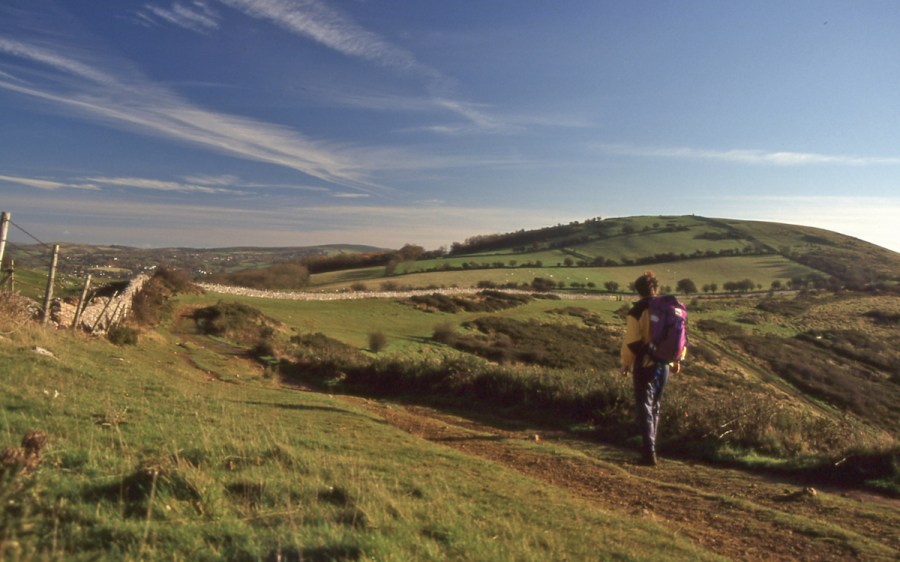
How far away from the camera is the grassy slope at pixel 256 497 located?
303 centimetres

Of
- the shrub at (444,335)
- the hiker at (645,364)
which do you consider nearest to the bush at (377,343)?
the shrub at (444,335)

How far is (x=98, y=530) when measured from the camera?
3.04 metres

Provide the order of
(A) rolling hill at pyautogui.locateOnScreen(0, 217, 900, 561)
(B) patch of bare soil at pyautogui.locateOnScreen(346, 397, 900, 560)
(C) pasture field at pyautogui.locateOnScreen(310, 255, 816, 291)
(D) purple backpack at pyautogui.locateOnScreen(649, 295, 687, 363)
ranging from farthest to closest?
(C) pasture field at pyautogui.locateOnScreen(310, 255, 816, 291) → (D) purple backpack at pyautogui.locateOnScreen(649, 295, 687, 363) → (B) patch of bare soil at pyautogui.locateOnScreen(346, 397, 900, 560) → (A) rolling hill at pyautogui.locateOnScreen(0, 217, 900, 561)

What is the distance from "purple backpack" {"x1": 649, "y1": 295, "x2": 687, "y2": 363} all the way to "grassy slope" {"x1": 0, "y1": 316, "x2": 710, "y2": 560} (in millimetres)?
2424

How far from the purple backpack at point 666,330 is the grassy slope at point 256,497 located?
7.95 ft

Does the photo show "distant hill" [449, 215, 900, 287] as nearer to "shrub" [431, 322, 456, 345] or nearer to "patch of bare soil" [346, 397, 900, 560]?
"shrub" [431, 322, 456, 345]

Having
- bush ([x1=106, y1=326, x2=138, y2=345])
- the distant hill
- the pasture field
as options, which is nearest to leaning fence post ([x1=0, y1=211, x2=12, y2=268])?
bush ([x1=106, y1=326, x2=138, y2=345])

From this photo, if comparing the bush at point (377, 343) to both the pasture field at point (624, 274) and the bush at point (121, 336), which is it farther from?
the pasture field at point (624, 274)

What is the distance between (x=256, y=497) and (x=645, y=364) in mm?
5046

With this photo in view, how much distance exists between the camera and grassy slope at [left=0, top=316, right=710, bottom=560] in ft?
9.95

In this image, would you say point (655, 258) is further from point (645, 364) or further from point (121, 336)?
point (645, 364)

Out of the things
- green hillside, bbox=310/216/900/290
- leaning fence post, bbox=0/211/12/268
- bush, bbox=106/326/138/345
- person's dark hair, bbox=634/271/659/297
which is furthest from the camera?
green hillside, bbox=310/216/900/290

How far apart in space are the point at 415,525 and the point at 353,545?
668 millimetres

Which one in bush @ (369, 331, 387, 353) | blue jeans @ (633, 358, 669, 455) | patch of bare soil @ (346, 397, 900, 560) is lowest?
bush @ (369, 331, 387, 353)
